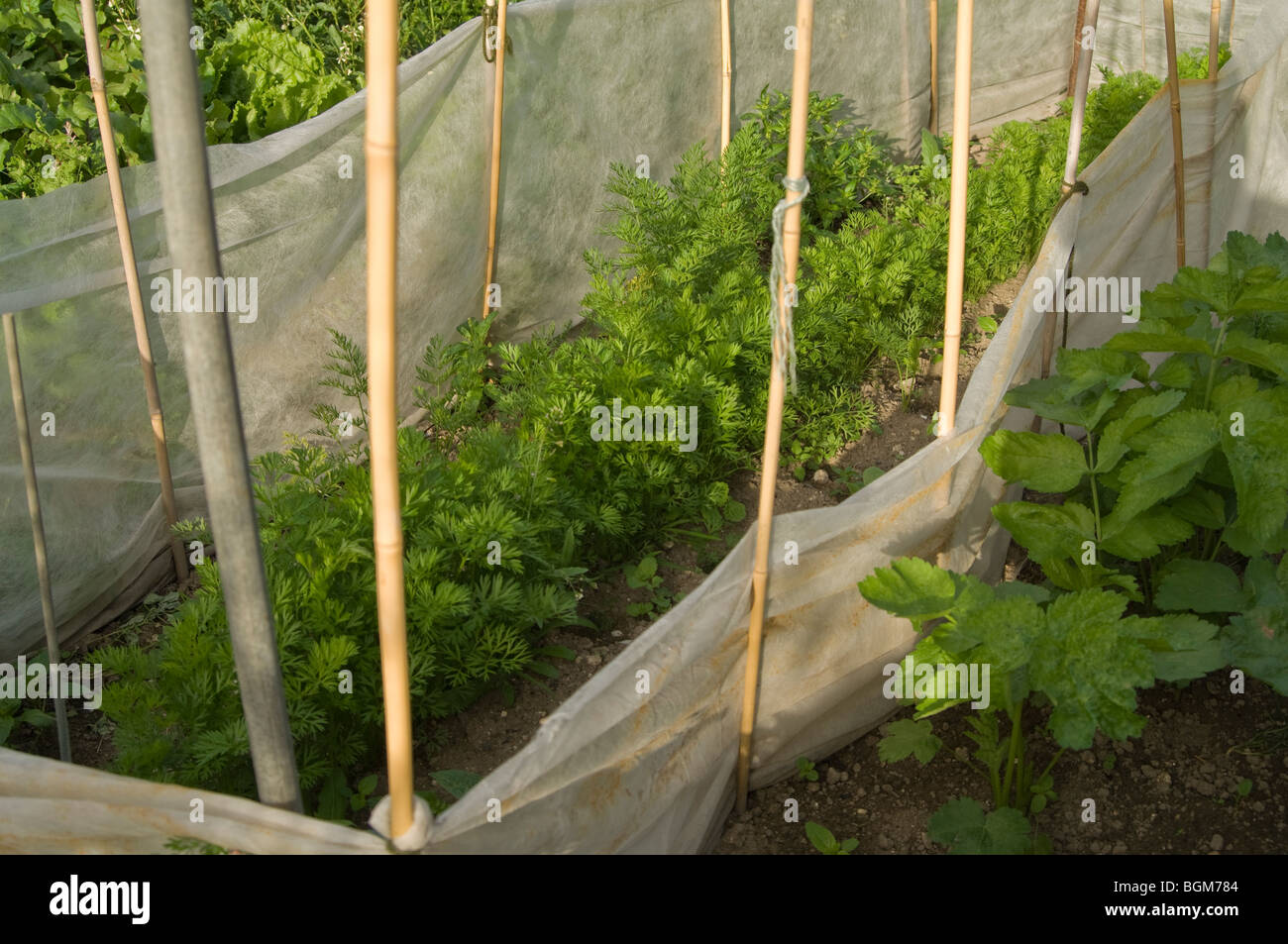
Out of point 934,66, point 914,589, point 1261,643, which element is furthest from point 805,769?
point 934,66

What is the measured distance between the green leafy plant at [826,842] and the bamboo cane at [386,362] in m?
1.21

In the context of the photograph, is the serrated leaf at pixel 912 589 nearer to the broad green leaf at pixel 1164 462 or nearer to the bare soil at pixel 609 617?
the broad green leaf at pixel 1164 462

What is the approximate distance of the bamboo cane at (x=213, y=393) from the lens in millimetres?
1390

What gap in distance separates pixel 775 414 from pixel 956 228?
0.79m

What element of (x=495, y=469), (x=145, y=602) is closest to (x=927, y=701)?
(x=495, y=469)

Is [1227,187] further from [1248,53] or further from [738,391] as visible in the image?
[738,391]

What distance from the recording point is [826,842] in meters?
2.58

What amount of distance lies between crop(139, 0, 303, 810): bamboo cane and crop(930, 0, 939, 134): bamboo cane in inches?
197

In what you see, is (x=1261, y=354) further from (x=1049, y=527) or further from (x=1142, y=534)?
(x=1049, y=527)

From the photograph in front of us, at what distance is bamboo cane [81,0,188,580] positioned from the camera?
3193 millimetres

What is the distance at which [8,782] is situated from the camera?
5.75ft

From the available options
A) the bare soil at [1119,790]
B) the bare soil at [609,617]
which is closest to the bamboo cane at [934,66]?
the bare soil at [609,617]

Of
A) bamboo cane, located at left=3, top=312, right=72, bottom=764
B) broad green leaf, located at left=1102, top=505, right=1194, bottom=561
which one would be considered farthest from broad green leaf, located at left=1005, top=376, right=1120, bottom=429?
bamboo cane, located at left=3, top=312, right=72, bottom=764

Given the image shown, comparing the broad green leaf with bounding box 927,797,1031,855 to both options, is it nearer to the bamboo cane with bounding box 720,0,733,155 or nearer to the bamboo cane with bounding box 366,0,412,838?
the bamboo cane with bounding box 366,0,412,838
